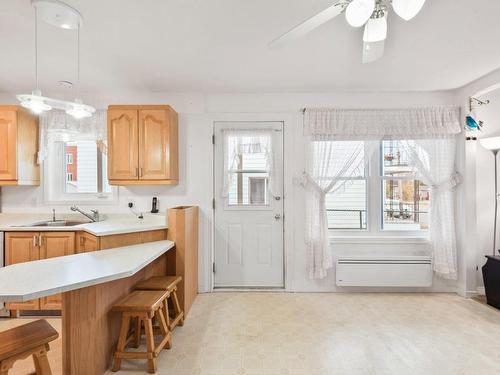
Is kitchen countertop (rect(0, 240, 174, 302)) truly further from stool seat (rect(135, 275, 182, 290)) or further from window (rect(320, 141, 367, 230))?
window (rect(320, 141, 367, 230))

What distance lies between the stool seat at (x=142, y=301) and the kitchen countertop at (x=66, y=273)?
27 cm

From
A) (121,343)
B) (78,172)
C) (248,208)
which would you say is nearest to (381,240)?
(248,208)

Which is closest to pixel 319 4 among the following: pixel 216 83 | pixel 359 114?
pixel 216 83

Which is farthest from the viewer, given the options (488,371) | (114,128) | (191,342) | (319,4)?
(114,128)

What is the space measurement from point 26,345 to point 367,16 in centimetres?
223

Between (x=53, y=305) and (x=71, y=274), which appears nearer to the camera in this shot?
(x=71, y=274)

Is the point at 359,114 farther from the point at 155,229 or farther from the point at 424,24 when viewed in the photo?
the point at 155,229

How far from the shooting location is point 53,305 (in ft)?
8.79

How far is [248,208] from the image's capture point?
3.37 meters

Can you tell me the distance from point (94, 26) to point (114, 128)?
1.24 metres

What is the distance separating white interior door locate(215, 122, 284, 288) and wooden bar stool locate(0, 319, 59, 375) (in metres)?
2.09

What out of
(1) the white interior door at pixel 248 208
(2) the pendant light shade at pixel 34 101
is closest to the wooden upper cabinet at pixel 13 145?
(2) the pendant light shade at pixel 34 101

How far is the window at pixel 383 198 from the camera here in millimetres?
3367

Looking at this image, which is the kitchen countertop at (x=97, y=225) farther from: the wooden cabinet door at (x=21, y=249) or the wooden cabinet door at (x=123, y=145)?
the wooden cabinet door at (x=123, y=145)
